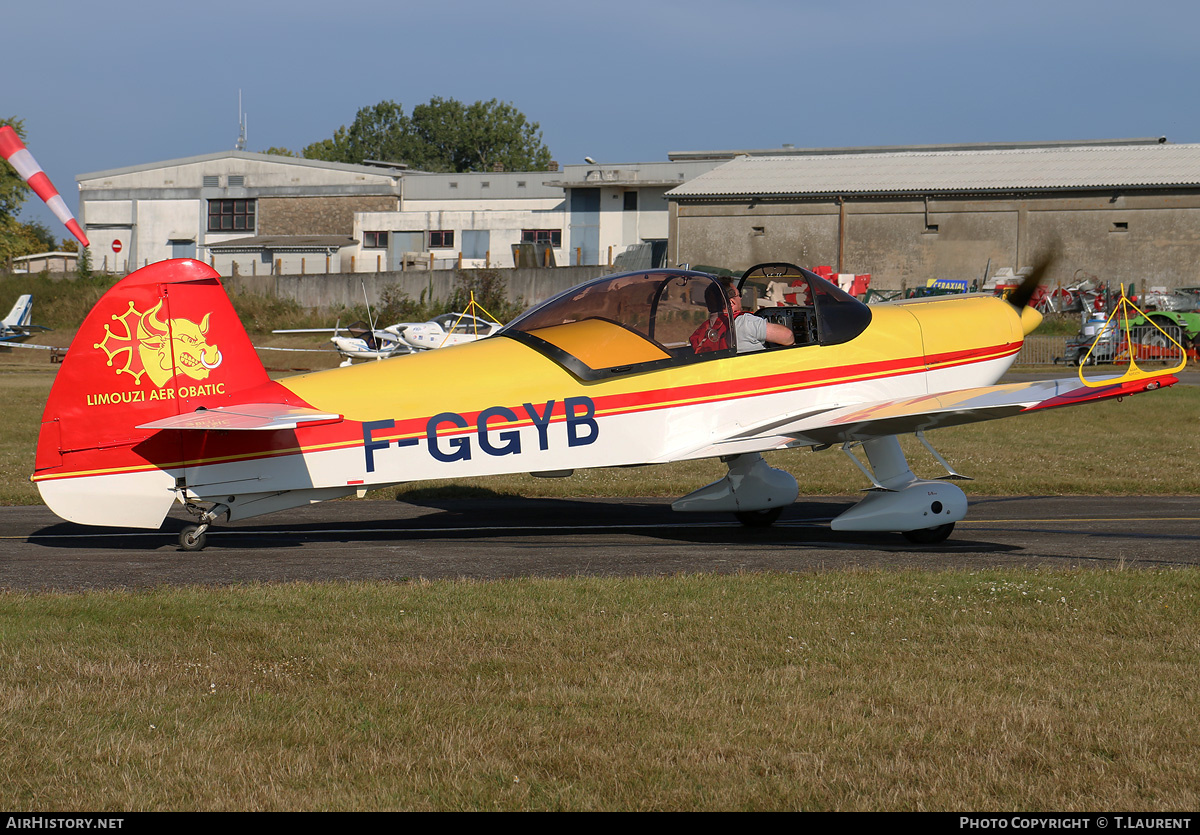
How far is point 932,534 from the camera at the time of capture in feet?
32.1

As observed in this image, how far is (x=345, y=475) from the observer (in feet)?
28.8

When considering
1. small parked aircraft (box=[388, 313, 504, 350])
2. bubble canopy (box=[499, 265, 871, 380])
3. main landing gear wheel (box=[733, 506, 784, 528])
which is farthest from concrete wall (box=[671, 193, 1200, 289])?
bubble canopy (box=[499, 265, 871, 380])

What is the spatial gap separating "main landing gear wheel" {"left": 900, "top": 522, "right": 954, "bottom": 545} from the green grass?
2.10 meters

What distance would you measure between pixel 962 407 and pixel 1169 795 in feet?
16.5

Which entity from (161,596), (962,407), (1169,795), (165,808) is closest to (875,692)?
(1169,795)

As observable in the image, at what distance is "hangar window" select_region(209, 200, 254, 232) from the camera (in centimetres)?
6688

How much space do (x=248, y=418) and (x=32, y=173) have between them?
4.15 metres

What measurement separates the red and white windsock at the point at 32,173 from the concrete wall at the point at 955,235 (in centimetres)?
3740

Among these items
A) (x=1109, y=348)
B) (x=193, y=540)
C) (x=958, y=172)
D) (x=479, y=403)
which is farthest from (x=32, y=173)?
(x=958, y=172)

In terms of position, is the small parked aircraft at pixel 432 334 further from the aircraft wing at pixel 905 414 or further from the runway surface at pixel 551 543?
the aircraft wing at pixel 905 414

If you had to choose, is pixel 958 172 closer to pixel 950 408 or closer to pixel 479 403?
pixel 950 408

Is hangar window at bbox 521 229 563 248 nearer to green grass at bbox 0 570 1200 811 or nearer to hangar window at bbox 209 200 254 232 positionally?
hangar window at bbox 209 200 254 232

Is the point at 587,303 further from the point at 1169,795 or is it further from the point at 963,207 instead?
the point at 963,207

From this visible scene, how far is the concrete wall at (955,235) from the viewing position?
42531mm
